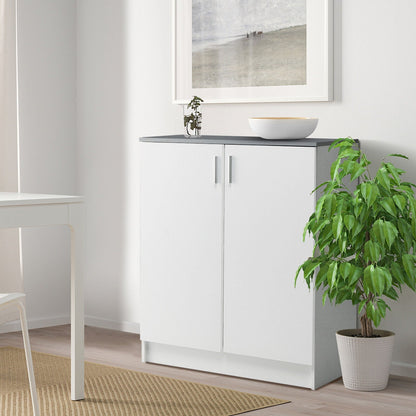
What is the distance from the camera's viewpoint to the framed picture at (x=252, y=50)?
168 inches

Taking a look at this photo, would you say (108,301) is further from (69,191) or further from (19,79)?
(19,79)

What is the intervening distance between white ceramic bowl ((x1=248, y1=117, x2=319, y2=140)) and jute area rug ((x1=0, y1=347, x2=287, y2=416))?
1.16 metres

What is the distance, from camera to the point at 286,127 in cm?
399

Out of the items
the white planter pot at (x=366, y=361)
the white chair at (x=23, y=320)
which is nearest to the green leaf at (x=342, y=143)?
the white planter pot at (x=366, y=361)

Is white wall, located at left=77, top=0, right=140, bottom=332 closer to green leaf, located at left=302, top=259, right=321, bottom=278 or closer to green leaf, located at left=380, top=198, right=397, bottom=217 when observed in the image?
green leaf, located at left=302, top=259, right=321, bottom=278

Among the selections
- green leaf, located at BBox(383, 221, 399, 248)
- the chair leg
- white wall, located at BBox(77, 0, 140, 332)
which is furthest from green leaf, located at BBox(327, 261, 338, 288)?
white wall, located at BBox(77, 0, 140, 332)

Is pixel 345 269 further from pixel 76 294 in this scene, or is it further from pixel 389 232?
pixel 76 294

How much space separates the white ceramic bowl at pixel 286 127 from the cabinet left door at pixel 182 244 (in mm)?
237

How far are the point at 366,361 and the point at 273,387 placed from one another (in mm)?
433

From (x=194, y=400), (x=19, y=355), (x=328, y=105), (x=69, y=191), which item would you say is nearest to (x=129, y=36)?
(x=69, y=191)

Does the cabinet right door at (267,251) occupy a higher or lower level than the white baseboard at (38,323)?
higher

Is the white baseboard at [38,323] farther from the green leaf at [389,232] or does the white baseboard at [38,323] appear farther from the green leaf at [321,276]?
the green leaf at [389,232]

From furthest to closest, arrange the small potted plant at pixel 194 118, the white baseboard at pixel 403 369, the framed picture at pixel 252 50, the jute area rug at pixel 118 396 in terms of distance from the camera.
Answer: the small potted plant at pixel 194 118 < the framed picture at pixel 252 50 < the white baseboard at pixel 403 369 < the jute area rug at pixel 118 396

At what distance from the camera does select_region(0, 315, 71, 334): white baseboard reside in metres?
5.11
